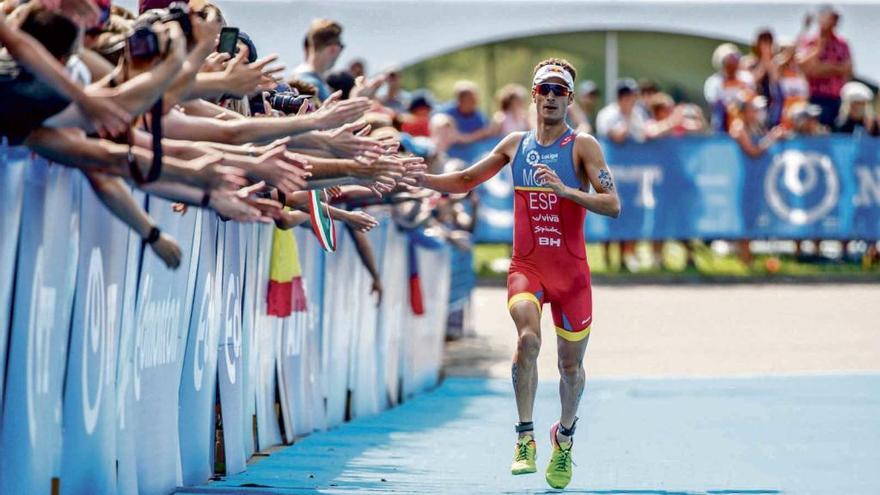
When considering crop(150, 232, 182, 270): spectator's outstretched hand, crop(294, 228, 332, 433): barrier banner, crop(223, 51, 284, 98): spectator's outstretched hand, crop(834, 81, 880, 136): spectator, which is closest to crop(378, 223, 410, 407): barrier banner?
crop(294, 228, 332, 433): barrier banner

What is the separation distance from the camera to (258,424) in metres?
9.94

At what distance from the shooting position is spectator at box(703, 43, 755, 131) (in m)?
24.7

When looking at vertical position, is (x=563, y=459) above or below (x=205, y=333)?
below

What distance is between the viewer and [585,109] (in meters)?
26.2

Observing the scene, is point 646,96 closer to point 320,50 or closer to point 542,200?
point 320,50

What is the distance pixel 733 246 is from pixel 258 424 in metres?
17.1

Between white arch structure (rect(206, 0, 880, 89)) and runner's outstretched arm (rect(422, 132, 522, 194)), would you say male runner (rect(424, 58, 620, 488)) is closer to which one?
runner's outstretched arm (rect(422, 132, 522, 194))

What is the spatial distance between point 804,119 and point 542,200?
16291mm

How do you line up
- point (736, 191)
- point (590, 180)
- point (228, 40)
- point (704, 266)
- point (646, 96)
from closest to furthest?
point (228, 40)
point (590, 180)
point (736, 191)
point (704, 266)
point (646, 96)

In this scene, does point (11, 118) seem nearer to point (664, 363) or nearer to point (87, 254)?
point (87, 254)

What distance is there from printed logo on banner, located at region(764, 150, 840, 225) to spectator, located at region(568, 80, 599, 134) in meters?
2.67

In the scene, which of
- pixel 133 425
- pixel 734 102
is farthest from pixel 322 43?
pixel 734 102

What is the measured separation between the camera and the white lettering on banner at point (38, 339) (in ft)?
21.4

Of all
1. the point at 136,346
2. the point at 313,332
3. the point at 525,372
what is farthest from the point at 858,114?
the point at 136,346
